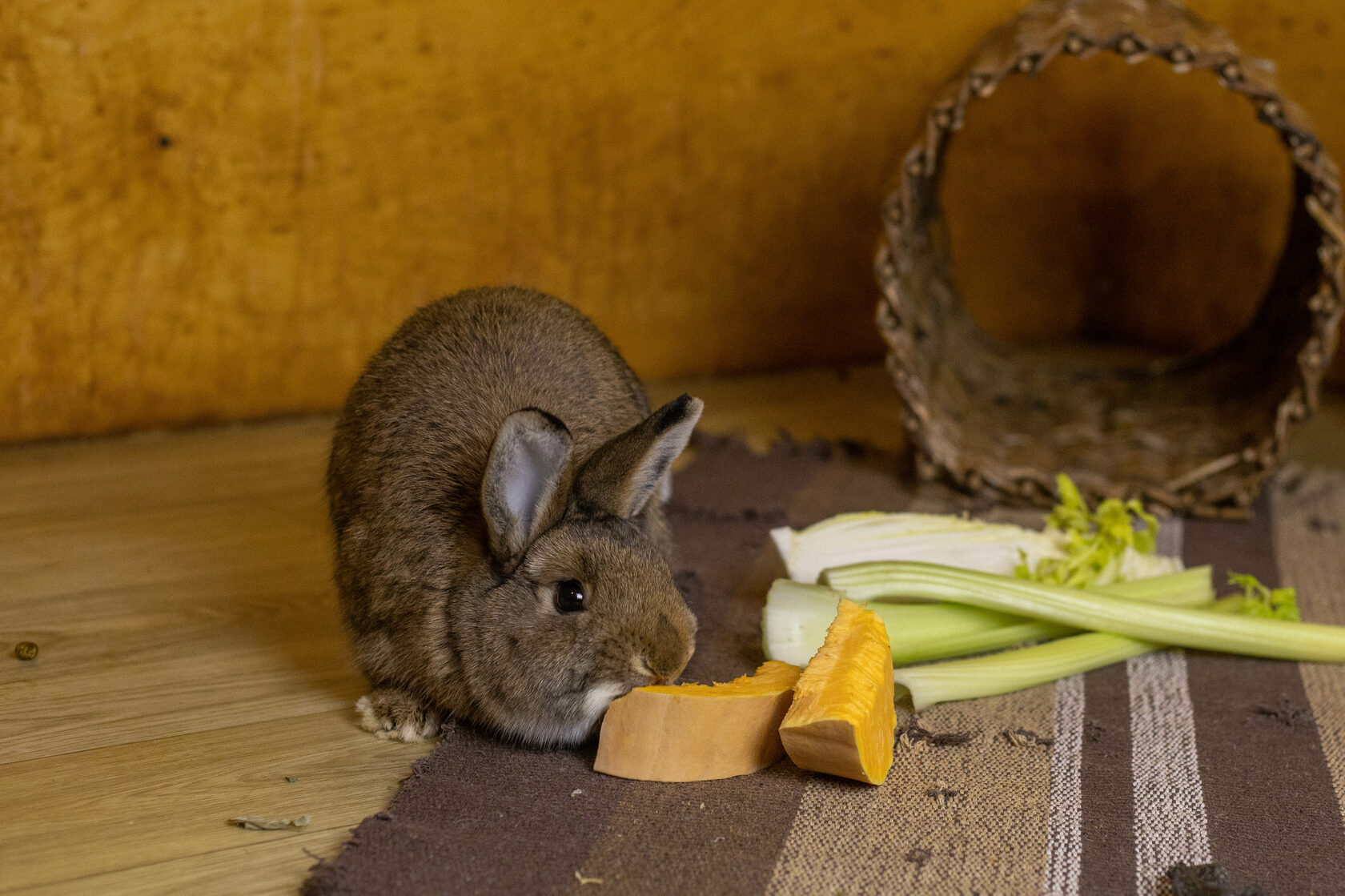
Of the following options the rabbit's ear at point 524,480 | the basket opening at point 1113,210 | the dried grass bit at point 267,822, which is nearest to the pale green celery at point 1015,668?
the rabbit's ear at point 524,480

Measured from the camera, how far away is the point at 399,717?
189 centimetres

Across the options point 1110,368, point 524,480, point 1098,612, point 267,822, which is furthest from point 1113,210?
point 267,822

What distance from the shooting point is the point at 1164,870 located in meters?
1.56

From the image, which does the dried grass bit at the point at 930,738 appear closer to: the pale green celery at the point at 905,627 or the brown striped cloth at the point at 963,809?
the brown striped cloth at the point at 963,809

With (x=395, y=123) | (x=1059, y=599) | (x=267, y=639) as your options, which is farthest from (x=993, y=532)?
(x=395, y=123)

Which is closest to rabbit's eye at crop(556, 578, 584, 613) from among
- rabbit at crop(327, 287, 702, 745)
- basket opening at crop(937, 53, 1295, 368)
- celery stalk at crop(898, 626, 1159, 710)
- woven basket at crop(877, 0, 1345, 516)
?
rabbit at crop(327, 287, 702, 745)

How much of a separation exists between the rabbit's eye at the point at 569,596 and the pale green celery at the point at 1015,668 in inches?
21.4

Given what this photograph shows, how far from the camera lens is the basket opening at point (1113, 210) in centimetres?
417

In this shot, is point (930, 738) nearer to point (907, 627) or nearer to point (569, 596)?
point (907, 627)

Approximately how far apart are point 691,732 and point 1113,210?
3.63m

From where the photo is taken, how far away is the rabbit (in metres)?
1.73

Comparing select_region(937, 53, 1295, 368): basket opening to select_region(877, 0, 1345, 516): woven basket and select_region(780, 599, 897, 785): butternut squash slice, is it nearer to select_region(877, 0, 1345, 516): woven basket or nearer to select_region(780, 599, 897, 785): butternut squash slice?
select_region(877, 0, 1345, 516): woven basket

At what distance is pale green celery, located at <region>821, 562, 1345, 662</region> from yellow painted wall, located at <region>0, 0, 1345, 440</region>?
1892 millimetres

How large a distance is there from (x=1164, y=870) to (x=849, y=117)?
3.01 m
